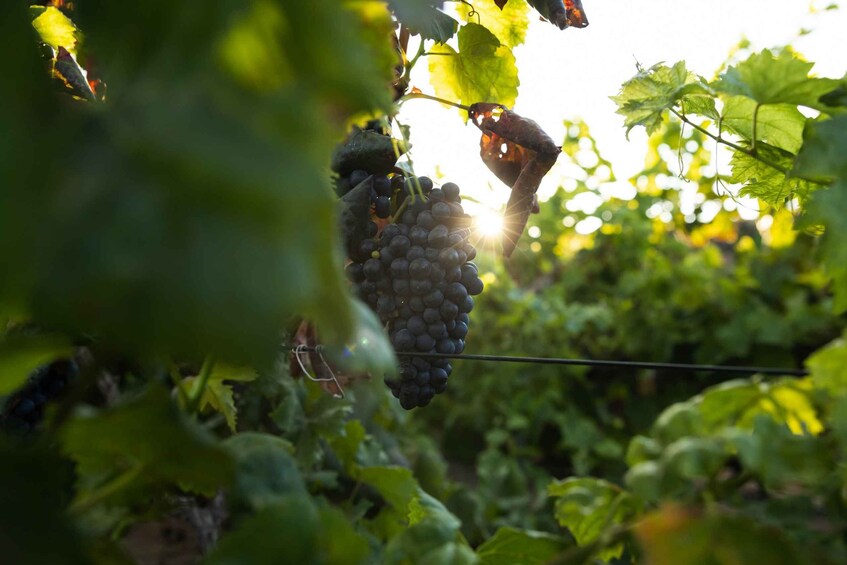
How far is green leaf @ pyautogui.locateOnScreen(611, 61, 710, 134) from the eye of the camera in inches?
34.0

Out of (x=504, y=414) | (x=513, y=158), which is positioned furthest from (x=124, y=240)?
(x=504, y=414)

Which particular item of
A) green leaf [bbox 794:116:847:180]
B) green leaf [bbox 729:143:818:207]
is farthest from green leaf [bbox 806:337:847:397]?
green leaf [bbox 729:143:818:207]

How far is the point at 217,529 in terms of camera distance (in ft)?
4.67

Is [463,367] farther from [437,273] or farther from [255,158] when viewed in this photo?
[255,158]

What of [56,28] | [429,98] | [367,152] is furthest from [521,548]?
[56,28]

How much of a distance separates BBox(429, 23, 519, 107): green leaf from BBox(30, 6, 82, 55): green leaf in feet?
1.46

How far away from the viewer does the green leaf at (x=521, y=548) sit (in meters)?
0.72

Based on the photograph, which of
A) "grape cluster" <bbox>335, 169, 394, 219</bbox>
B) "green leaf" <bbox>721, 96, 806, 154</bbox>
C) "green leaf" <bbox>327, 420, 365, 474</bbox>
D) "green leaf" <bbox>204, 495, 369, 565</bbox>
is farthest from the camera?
"green leaf" <bbox>327, 420, 365, 474</bbox>

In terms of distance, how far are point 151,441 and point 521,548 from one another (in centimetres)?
40

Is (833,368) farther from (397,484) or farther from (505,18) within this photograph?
(505,18)

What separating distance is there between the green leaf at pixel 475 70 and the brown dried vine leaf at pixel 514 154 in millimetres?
67

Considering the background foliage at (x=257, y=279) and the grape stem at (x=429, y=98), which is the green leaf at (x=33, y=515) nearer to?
the background foliage at (x=257, y=279)

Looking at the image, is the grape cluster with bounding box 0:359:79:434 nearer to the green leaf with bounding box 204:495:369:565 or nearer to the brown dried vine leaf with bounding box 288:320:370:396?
the brown dried vine leaf with bounding box 288:320:370:396

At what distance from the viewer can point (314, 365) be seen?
43.0 inches
